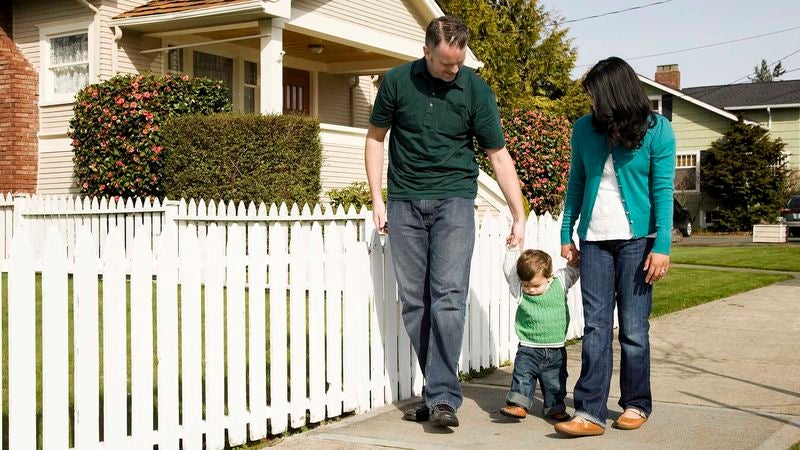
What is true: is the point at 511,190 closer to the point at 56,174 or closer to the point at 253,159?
the point at 253,159

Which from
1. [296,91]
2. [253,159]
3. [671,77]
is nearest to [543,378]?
[253,159]

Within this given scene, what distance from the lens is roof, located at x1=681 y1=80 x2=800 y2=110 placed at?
41.5 meters

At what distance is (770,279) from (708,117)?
29513 millimetres

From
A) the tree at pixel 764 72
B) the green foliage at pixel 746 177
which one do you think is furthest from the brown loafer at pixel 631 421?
the tree at pixel 764 72

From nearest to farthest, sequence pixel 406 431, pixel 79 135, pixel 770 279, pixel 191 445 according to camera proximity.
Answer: pixel 191 445 → pixel 406 431 → pixel 770 279 → pixel 79 135

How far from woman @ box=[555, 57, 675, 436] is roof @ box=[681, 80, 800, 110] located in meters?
39.3

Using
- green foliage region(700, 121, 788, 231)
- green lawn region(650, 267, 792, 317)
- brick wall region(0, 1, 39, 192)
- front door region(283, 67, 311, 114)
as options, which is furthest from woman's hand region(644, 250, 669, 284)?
green foliage region(700, 121, 788, 231)

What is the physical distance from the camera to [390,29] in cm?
1939

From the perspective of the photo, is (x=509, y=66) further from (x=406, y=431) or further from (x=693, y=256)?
(x=406, y=431)

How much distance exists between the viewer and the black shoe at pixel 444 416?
16.0 feet

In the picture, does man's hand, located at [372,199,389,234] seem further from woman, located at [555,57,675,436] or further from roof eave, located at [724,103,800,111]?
roof eave, located at [724,103,800,111]

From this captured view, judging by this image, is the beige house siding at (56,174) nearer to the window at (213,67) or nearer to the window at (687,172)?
the window at (213,67)

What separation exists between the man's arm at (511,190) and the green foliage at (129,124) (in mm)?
10252

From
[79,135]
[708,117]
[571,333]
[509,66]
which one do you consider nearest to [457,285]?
[571,333]
